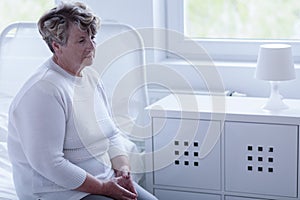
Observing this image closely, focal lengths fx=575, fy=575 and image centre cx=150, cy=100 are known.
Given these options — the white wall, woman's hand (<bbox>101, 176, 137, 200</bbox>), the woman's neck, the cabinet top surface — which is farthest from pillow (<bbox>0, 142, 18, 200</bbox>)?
the white wall

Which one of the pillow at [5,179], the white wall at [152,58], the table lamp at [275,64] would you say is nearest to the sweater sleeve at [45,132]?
the pillow at [5,179]

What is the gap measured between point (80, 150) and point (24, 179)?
0.72 feet

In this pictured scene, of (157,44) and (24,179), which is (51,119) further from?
(157,44)

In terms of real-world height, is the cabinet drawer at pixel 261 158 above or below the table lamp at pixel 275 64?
below

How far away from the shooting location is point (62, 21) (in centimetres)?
199

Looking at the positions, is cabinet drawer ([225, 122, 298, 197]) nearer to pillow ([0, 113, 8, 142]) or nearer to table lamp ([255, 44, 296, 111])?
table lamp ([255, 44, 296, 111])

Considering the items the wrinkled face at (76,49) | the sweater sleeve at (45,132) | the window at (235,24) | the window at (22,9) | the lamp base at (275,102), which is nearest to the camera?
the sweater sleeve at (45,132)

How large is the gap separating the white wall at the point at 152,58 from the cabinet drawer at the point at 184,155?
0.42 metres

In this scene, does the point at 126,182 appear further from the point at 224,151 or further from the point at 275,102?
the point at 275,102

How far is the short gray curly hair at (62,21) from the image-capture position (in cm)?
199

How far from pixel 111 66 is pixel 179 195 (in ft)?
→ 2.30

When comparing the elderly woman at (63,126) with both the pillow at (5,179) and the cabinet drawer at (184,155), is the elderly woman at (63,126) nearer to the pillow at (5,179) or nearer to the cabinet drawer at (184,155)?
the pillow at (5,179)

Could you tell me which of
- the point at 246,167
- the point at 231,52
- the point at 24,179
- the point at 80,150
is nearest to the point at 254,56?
the point at 231,52

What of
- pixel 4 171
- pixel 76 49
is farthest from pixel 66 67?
pixel 4 171
